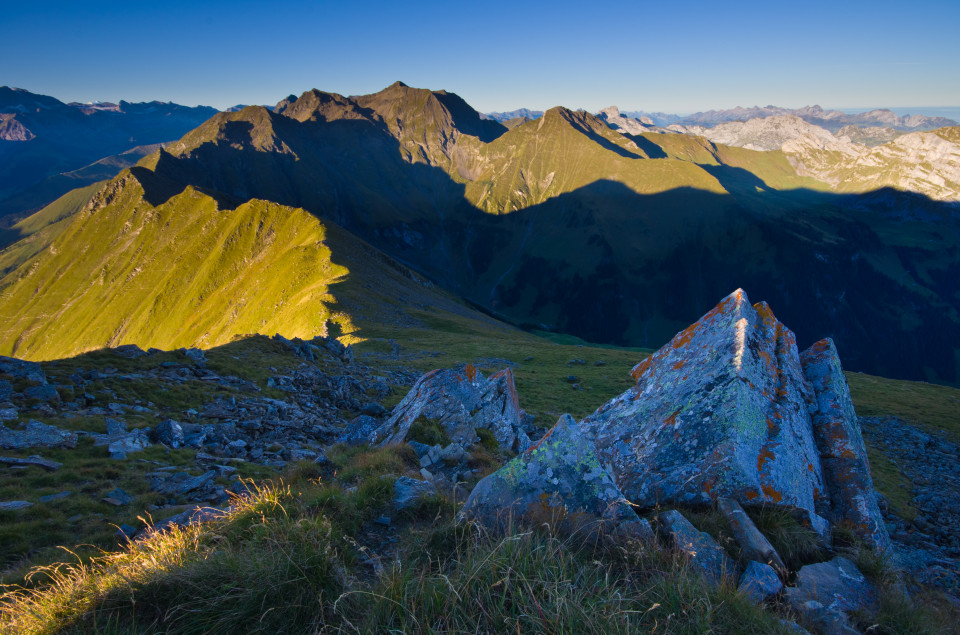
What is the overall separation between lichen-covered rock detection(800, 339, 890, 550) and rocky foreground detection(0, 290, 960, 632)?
0.10ft

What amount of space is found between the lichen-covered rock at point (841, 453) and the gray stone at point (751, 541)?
9.40 ft

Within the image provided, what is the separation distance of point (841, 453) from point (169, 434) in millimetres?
18170

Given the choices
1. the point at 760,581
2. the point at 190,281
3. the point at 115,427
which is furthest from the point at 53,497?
the point at 190,281

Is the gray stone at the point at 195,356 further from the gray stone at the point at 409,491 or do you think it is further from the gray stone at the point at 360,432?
the gray stone at the point at 409,491

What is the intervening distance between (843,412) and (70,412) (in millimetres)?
22252

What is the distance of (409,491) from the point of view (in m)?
6.55

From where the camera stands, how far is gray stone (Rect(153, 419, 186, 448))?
1291 cm

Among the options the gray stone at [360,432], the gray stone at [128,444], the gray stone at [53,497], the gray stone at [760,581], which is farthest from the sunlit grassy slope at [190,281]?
the gray stone at [760,581]

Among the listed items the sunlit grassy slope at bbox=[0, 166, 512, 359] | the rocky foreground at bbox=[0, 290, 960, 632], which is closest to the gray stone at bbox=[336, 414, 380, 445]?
the rocky foreground at bbox=[0, 290, 960, 632]

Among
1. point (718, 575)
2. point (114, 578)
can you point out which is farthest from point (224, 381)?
point (718, 575)

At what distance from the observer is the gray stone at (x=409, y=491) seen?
630 centimetres

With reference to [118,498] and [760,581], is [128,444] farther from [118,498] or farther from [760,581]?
[760,581]

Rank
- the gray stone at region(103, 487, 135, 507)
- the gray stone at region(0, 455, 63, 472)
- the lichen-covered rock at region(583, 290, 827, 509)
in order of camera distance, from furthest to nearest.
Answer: the gray stone at region(0, 455, 63, 472) < the gray stone at region(103, 487, 135, 507) < the lichen-covered rock at region(583, 290, 827, 509)

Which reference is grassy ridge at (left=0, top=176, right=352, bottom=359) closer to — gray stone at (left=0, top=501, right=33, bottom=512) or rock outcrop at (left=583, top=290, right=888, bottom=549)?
gray stone at (left=0, top=501, right=33, bottom=512)
